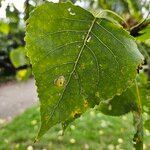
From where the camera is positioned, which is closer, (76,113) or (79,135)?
(76,113)

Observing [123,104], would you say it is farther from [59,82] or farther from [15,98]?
[15,98]

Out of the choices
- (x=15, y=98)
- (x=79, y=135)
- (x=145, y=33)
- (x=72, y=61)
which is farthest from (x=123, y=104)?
(x=15, y=98)

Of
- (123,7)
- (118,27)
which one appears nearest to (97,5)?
(123,7)

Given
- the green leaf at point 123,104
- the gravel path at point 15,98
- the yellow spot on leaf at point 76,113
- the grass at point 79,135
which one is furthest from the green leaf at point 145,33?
the gravel path at point 15,98

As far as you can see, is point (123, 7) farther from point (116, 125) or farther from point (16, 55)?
point (116, 125)

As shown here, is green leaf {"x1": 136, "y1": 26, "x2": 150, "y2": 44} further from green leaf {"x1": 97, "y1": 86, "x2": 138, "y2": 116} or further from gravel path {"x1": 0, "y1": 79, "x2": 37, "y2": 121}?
gravel path {"x1": 0, "y1": 79, "x2": 37, "y2": 121}

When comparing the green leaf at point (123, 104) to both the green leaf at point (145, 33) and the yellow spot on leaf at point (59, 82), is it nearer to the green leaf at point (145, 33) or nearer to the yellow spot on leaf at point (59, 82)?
the green leaf at point (145, 33)
